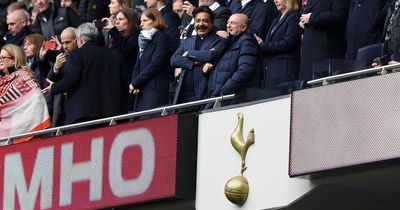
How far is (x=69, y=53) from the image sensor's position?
643 inches

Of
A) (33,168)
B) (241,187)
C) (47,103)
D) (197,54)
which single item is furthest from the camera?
(47,103)

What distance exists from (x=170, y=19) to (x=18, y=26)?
2830 millimetres

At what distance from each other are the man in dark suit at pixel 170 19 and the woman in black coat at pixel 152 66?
406mm

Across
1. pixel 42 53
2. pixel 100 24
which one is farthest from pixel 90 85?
pixel 100 24

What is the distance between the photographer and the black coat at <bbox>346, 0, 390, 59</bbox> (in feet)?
45.1

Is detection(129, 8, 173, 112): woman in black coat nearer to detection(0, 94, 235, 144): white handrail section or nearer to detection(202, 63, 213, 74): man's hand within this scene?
detection(0, 94, 235, 144): white handrail section

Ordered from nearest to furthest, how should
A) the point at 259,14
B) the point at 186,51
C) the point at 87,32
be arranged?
the point at 186,51, the point at 259,14, the point at 87,32

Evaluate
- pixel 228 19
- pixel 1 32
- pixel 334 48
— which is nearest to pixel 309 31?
pixel 334 48

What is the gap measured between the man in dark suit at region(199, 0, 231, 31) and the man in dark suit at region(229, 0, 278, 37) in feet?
0.58

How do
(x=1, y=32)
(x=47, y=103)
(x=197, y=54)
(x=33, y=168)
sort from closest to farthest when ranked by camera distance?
(x=197, y=54)
(x=33, y=168)
(x=47, y=103)
(x=1, y=32)

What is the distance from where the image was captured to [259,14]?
50.5 feet

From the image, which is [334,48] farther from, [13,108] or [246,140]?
[13,108]

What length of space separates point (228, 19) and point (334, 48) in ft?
4.78

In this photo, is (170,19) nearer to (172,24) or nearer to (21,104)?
(172,24)
